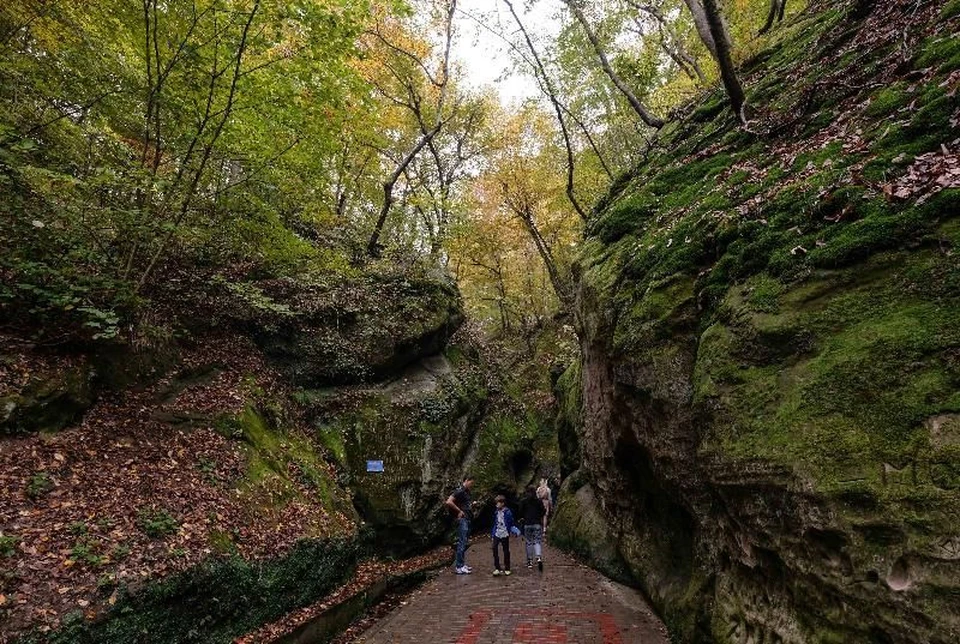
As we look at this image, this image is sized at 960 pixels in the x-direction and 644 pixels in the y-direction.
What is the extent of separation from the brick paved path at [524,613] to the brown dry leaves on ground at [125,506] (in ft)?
7.71

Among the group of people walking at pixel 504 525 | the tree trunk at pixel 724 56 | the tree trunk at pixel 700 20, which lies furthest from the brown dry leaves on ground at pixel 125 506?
the tree trunk at pixel 700 20

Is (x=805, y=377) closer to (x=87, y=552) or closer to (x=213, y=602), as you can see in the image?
(x=213, y=602)

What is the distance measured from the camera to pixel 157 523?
640 centimetres

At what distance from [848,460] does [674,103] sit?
46.1ft

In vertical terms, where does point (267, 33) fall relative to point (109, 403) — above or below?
above

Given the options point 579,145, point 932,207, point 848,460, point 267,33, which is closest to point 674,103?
point 579,145

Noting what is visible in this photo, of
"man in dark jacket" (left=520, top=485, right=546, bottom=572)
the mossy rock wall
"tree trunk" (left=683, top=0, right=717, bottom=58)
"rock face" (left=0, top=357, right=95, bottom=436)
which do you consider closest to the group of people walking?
"man in dark jacket" (left=520, top=485, right=546, bottom=572)

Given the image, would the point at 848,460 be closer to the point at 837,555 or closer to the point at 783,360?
the point at 837,555

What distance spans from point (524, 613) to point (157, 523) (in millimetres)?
5349

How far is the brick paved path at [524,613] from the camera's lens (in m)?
6.50

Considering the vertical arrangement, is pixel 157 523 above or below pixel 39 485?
below

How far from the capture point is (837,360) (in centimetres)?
362

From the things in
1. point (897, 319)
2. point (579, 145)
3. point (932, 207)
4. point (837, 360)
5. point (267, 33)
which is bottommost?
point (837, 360)

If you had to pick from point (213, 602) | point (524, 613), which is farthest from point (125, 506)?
point (524, 613)
